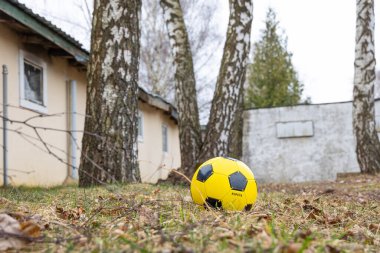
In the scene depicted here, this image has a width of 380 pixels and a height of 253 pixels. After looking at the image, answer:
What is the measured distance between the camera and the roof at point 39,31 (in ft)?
27.3

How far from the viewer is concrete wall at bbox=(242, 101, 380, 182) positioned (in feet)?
63.5

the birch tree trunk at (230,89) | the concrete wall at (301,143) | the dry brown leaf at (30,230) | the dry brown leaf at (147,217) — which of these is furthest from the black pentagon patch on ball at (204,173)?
the concrete wall at (301,143)

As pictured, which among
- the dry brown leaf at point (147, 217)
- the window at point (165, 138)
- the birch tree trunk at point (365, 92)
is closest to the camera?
the dry brown leaf at point (147, 217)

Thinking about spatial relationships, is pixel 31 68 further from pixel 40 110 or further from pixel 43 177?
pixel 43 177

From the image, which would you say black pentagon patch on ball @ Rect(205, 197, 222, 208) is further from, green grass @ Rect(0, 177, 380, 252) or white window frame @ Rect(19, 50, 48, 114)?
white window frame @ Rect(19, 50, 48, 114)

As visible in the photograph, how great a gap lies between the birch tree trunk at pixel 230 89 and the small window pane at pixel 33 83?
149 inches

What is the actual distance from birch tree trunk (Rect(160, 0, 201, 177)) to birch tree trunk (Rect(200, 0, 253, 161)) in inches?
16.8

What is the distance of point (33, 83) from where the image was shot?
10.3 metres

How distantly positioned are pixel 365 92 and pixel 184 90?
18.3 ft

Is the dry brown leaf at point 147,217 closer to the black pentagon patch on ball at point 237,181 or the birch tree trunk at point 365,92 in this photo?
the black pentagon patch on ball at point 237,181

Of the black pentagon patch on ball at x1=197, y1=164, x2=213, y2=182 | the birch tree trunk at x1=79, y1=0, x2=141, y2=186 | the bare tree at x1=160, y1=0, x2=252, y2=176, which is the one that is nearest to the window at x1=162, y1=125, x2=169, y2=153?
the bare tree at x1=160, y1=0, x2=252, y2=176

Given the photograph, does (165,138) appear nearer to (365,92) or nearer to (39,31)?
(365,92)

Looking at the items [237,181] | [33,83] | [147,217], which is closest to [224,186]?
[237,181]

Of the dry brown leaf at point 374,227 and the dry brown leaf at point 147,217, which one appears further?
the dry brown leaf at point 374,227
